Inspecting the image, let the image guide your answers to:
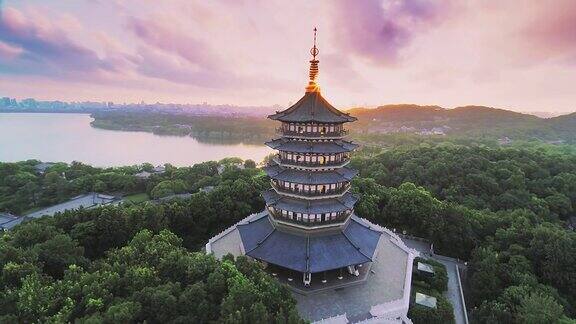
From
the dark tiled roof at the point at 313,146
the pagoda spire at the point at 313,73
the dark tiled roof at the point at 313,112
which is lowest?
Result: the dark tiled roof at the point at 313,146

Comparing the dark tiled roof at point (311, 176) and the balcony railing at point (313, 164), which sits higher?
the balcony railing at point (313, 164)

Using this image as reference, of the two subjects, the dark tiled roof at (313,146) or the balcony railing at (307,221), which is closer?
the dark tiled roof at (313,146)

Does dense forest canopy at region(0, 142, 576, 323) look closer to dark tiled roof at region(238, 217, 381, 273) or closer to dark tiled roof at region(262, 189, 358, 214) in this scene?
dark tiled roof at region(238, 217, 381, 273)

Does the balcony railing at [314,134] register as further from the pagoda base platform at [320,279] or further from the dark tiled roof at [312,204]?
the pagoda base platform at [320,279]

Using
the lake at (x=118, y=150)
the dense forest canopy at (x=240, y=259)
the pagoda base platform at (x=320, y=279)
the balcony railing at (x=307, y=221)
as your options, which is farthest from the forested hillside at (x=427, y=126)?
the pagoda base platform at (x=320, y=279)

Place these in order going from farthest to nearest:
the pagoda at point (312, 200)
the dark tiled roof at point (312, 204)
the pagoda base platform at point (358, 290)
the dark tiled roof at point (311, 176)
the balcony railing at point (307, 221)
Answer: the balcony railing at point (307, 221)
the dark tiled roof at point (312, 204)
the dark tiled roof at point (311, 176)
the pagoda at point (312, 200)
the pagoda base platform at point (358, 290)

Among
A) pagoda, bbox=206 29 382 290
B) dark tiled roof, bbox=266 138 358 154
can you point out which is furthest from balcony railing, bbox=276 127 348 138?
dark tiled roof, bbox=266 138 358 154

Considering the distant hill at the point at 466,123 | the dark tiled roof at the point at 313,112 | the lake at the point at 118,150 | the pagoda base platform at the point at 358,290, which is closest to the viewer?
the pagoda base platform at the point at 358,290

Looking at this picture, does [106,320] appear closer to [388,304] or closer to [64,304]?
[64,304]
